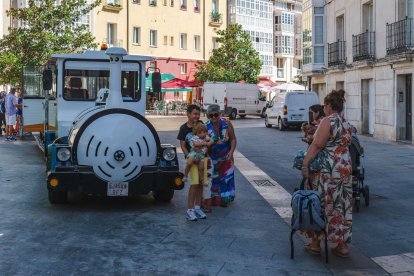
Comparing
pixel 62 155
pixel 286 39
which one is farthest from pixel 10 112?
pixel 286 39

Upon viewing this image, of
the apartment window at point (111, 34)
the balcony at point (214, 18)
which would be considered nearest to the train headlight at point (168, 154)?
the apartment window at point (111, 34)

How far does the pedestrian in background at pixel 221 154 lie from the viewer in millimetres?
10055

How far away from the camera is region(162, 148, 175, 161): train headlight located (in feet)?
33.2

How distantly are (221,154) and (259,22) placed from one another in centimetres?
6570

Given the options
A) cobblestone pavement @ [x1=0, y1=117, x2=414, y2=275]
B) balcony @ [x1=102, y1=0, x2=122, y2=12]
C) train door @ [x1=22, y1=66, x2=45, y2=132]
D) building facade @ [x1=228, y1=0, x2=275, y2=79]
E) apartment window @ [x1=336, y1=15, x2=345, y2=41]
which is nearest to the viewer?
cobblestone pavement @ [x1=0, y1=117, x2=414, y2=275]

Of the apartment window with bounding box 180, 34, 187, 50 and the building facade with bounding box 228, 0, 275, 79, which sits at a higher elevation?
the building facade with bounding box 228, 0, 275, 79

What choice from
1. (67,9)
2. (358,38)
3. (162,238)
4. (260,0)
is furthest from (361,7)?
(260,0)

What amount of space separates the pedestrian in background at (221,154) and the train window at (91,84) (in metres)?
2.99

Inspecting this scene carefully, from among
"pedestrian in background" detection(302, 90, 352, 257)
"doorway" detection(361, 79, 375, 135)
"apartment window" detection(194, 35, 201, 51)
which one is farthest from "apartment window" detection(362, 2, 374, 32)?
"apartment window" detection(194, 35, 201, 51)

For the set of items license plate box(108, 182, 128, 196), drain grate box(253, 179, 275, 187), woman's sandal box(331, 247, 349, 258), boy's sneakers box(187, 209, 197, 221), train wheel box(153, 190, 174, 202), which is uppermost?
license plate box(108, 182, 128, 196)

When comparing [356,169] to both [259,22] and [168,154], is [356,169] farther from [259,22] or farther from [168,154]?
[259,22]

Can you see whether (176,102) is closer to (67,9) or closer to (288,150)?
(67,9)

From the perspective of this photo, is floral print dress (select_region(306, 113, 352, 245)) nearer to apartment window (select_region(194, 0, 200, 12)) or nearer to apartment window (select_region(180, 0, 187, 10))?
apartment window (select_region(180, 0, 187, 10))

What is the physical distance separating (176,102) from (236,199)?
44.4 metres
